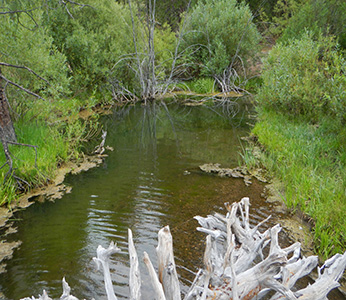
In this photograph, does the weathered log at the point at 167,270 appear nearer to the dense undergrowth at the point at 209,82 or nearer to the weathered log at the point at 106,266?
the weathered log at the point at 106,266

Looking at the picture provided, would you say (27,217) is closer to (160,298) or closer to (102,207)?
(102,207)

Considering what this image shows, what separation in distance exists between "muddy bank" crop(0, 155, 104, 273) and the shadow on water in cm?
13

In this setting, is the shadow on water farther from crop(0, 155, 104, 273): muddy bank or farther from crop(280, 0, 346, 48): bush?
crop(280, 0, 346, 48): bush

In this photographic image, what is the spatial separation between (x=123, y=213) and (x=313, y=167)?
3720 millimetres

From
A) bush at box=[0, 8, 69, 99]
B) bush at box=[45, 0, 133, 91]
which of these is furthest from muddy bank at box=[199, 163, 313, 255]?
bush at box=[45, 0, 133, 91]

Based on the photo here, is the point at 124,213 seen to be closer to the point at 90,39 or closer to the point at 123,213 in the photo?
the point at 123,213

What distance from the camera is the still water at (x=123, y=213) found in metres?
3.80

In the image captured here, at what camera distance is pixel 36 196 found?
5926 millimetres

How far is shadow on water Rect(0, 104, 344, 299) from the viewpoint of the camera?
3.80m

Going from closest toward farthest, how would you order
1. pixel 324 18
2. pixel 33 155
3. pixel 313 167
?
1. pixel 313 167
2. pixel 33 155
3. pixel 324 18

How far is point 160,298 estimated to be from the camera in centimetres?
225

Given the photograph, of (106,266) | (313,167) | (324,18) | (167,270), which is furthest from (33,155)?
(324,18)

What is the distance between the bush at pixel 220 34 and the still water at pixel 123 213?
32.9 ft

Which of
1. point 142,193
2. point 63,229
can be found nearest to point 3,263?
point 63,229
